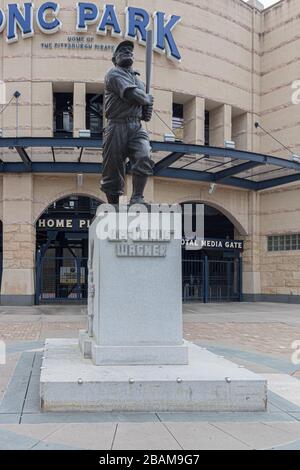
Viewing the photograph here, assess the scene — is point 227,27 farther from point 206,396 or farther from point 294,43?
point 206,396

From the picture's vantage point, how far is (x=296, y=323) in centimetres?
1697

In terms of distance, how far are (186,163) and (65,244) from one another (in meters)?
9.55

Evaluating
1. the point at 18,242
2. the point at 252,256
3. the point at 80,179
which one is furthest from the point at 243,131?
the point at 18,242

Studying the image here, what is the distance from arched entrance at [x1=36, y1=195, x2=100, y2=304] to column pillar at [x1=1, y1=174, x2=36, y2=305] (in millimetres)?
659

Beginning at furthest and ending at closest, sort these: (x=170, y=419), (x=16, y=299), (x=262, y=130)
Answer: (x=262, y=130) < (x=16, y=299) < (x=170, y=419)

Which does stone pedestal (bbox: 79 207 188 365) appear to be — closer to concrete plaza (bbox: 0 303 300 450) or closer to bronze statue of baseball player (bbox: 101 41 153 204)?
bronze statue of baseball player (bbox: 101 41 153 204)

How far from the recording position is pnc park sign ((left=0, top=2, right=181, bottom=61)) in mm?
22984

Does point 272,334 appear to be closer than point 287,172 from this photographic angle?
Yes

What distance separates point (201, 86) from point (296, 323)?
12669mm

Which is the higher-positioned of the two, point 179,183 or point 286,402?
point 179,183

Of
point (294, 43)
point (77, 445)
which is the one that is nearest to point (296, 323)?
point (77, 445)

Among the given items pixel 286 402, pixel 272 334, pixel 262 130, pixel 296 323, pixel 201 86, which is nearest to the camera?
pixel 286 402

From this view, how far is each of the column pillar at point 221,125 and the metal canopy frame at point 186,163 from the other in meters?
1.86

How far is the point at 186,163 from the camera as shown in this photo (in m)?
24.2
